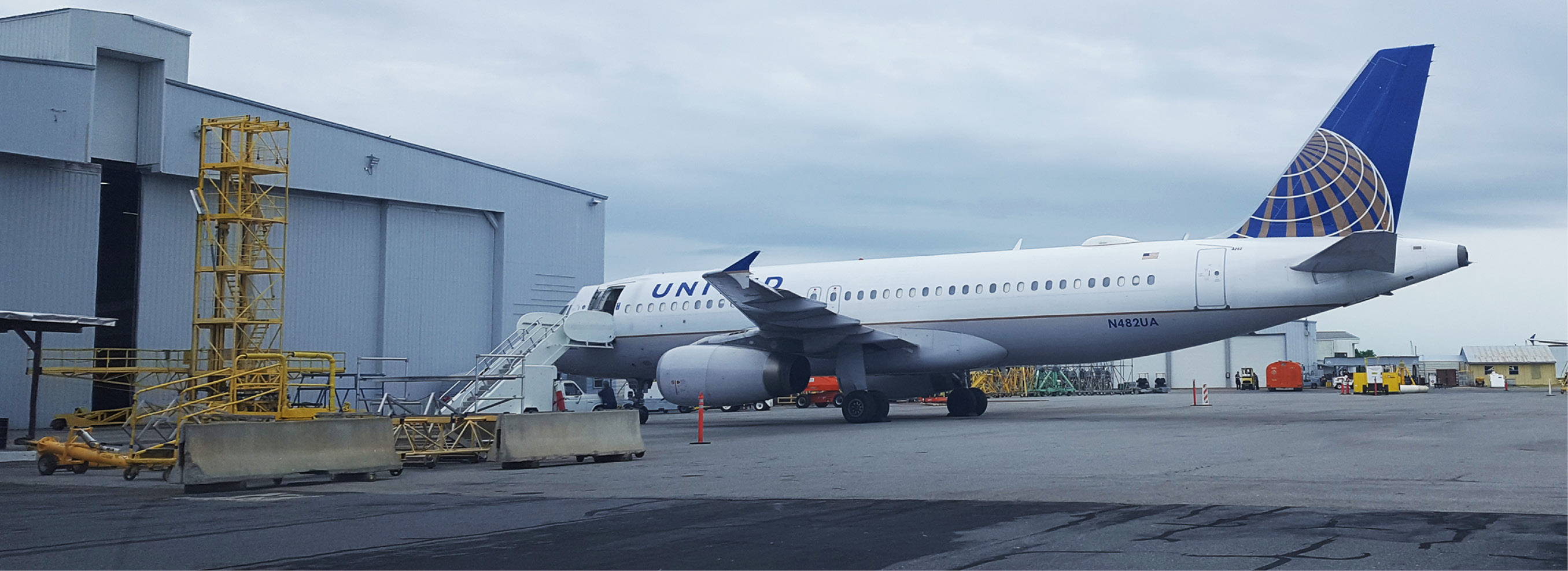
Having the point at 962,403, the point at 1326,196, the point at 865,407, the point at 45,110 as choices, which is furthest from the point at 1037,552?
the point at 45,110

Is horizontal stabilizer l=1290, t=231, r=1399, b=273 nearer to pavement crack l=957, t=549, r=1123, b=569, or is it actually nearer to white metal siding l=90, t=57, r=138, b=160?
pavement crack l=957, t=549, r=1123, b=569

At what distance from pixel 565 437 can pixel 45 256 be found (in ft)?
57.1

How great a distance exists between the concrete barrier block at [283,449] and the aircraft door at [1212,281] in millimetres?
13373

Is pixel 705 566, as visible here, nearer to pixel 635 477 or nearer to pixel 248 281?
pixel 635 477

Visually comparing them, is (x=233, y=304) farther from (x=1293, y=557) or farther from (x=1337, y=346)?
(x=1337, y=346)

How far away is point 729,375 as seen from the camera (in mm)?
21703

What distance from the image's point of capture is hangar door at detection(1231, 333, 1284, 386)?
71250mm

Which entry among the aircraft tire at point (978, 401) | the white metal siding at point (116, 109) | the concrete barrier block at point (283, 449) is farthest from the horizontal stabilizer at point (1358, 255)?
the white metal siding at point (116, 109)

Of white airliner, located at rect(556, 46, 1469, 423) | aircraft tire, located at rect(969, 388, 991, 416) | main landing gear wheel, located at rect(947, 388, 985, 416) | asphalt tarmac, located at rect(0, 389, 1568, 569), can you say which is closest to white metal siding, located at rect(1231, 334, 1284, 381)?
aircraft tire, located at rect(969, 388, 991, 416)

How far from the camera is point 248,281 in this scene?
1093 inches

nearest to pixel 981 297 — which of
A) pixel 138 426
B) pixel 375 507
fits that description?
pixel 375 507

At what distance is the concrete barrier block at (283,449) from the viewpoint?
11211mm

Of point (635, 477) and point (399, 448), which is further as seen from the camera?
point (399, 448)

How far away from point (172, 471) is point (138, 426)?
16.2 m
